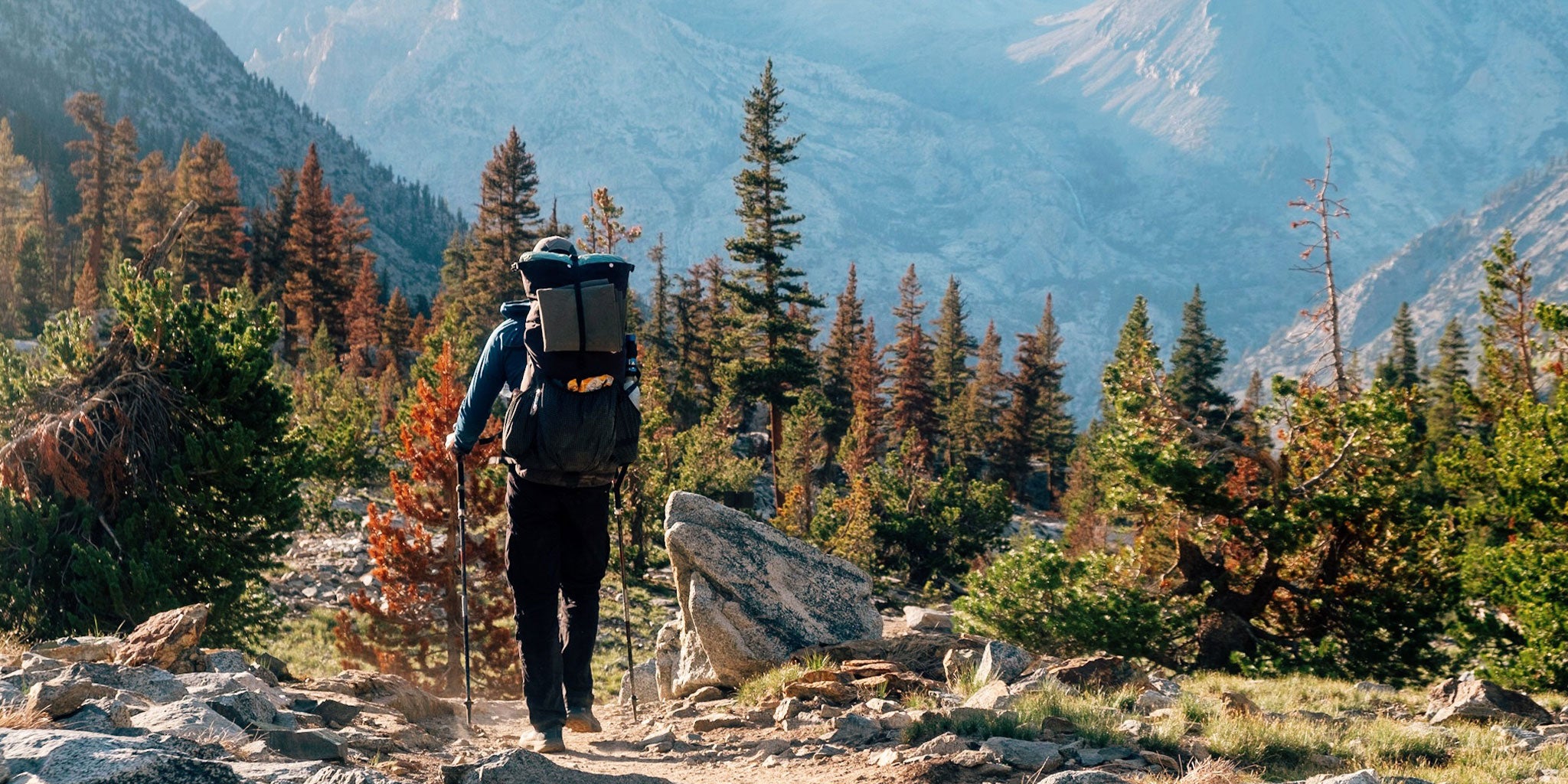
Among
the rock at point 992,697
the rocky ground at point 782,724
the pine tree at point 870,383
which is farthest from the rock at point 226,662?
the pine tree at point 870,383

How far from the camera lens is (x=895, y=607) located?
3045cm

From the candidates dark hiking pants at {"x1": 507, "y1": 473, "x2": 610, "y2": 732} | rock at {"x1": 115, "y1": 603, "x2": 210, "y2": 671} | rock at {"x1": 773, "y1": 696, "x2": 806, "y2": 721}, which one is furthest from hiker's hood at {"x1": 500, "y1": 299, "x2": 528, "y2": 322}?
rock at {"x1": 115, "y1": 603, "x2": 210, "y2": 671}

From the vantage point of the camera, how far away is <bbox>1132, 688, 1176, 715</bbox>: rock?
689 cm

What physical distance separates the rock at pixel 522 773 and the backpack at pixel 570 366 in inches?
66.0

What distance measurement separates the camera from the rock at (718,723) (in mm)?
7195

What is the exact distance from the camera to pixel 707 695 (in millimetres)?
9359

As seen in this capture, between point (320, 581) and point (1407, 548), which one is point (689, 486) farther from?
point (1407, 548)

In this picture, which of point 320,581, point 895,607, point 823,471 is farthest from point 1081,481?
point 320,581

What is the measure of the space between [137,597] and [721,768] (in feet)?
28.2

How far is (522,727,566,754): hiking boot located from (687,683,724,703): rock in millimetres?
3052

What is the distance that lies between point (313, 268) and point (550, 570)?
63.2 metres

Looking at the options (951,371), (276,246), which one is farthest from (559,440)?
(276,246)

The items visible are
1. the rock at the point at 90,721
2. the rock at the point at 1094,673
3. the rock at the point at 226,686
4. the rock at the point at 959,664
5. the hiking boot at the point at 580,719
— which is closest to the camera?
the rock at the point at 90,721

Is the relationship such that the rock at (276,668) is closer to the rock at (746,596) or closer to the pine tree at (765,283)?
the rock at (746,596)
